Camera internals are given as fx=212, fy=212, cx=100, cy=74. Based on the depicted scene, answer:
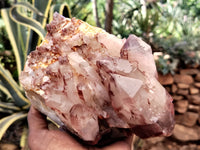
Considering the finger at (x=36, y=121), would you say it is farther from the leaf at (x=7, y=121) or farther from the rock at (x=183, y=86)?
the rock at (x=183, y=86)

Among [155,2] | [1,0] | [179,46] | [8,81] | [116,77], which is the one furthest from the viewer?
[179,46]

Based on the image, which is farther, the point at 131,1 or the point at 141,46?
the point at 131,1

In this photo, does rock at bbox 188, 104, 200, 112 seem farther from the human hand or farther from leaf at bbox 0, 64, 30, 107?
the human hand

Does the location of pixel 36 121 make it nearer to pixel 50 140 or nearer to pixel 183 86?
pixel 50 140

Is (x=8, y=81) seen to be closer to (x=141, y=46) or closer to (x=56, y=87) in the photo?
(x=56, y=87)

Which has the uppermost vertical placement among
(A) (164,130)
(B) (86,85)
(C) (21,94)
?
(B) (86,85)

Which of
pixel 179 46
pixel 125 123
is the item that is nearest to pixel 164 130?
pixel 125 123

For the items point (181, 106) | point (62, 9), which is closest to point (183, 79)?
point (181, 106)
